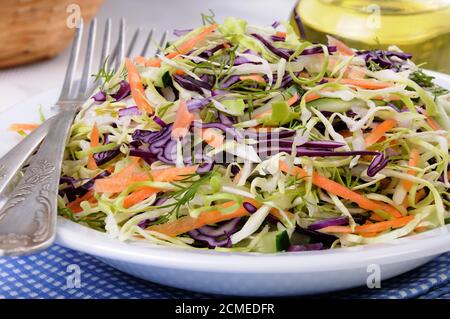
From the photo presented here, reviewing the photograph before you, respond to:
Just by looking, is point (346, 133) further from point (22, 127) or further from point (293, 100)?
point (22, 127)

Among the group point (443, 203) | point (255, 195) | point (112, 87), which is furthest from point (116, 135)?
point (443, 203)

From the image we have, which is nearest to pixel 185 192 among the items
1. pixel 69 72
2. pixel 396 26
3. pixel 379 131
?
pixel 379 131

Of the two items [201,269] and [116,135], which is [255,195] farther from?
[116,135]

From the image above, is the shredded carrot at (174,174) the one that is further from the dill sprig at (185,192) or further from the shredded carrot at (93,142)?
the shredded carrot at (93,142)

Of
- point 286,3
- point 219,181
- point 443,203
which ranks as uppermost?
point 219,181

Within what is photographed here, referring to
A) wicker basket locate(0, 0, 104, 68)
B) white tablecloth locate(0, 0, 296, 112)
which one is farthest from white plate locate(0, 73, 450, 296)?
white tablecloth locate(0, 0, 296, 112)
